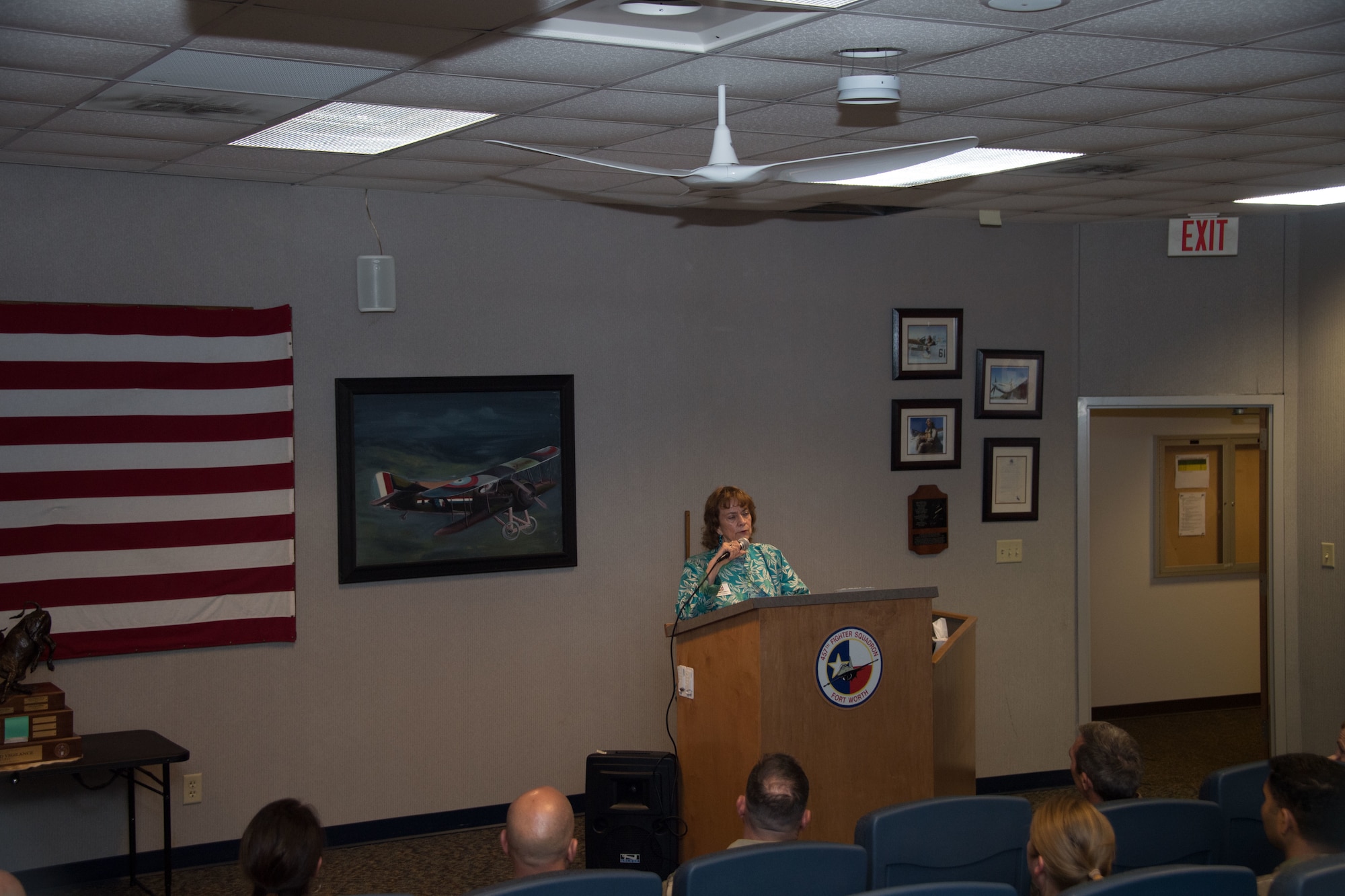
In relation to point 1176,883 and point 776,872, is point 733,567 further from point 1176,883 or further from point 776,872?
point 1176,883


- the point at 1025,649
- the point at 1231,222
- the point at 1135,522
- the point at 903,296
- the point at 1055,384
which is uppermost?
the point at 1231,222

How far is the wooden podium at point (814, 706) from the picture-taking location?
412 centimetres

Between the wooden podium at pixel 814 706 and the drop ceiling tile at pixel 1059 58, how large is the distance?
1827mm

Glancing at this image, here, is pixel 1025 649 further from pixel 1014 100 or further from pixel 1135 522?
pixel 1014 100

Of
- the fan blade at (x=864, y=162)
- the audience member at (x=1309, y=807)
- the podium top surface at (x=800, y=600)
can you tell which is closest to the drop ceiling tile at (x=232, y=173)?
the podium top surface at (x=800, y=600)

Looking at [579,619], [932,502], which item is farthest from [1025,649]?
[579,619]

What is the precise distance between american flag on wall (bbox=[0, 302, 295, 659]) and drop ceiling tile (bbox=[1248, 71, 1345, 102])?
3.95 metres

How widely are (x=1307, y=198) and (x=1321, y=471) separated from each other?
1.58m

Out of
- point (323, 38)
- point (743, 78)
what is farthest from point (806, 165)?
point (323, 38)

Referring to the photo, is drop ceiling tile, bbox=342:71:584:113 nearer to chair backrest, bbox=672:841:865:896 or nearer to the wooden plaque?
chair backrest, bbox=672:841:865:896

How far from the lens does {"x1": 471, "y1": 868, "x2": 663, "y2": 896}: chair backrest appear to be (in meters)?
2.24

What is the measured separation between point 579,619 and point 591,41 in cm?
341

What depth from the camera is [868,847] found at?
2854 millimetres

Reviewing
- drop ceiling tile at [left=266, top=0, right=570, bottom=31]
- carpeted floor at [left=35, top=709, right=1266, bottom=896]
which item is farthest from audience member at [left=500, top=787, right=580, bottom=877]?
drop ceiling tile at [left=266, top=0, right=570, bottom=31]
